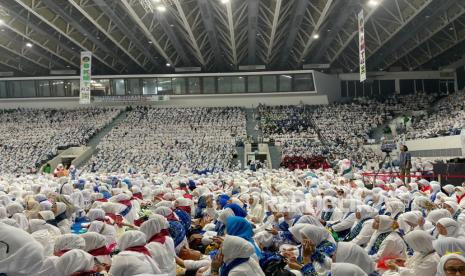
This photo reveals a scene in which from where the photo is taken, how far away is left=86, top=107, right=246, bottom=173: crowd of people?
33219 mm

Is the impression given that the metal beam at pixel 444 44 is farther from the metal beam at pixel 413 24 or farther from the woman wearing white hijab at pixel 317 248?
the woman wearing white hijab at pixel 317 248

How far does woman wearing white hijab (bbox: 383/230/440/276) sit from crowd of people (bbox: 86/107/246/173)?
77.2ft

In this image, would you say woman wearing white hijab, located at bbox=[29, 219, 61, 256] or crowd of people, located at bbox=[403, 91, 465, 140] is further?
crowd of people, located at bbox=[403, 91, 465, 140]

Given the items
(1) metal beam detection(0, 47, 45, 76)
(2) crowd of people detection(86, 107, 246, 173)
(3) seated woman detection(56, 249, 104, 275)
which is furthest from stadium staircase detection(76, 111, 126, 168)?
(3) seated woman detection(56, 249, 104, 275)

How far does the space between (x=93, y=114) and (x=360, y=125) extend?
867 inches

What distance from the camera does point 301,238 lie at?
6.04 metres

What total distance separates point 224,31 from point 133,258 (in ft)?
104

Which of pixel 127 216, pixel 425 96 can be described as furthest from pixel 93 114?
pixel 127 216

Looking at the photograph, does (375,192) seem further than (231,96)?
No

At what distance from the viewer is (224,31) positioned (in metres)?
35.8

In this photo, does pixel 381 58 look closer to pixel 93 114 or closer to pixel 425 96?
pixel 425 96

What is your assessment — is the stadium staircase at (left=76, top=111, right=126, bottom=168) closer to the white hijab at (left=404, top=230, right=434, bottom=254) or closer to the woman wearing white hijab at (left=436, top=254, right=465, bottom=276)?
the white hijab at (left=404, top=230, right=434, bottom=254)

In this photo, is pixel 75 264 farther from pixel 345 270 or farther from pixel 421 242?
pixel 421 242

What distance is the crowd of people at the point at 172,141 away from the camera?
33.2 meters
